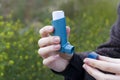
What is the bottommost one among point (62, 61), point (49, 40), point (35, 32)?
point (35, 32)

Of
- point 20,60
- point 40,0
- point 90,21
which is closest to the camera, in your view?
point 20,60

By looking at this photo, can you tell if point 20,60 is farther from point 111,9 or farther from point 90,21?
point 111,9

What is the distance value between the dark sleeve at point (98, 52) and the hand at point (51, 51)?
0.12 ft

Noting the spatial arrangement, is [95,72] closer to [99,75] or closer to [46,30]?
[99,75]

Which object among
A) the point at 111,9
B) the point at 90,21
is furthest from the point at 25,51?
the point at 111,9

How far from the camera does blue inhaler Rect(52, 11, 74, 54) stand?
73.4 inches

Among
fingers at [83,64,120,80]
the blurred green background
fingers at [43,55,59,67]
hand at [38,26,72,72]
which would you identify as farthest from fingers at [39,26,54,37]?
the blurred green background

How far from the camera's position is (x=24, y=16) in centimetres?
621

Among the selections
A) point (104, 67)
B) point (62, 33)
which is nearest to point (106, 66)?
point (104, 67)

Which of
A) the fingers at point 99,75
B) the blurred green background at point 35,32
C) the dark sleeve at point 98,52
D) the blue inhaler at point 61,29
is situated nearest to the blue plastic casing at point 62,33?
the blue inhaler at point 61,29

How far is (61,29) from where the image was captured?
1890mm

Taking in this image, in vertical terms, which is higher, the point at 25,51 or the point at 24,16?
the point at 25,51

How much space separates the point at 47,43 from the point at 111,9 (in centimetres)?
386

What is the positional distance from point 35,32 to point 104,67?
228 cm
